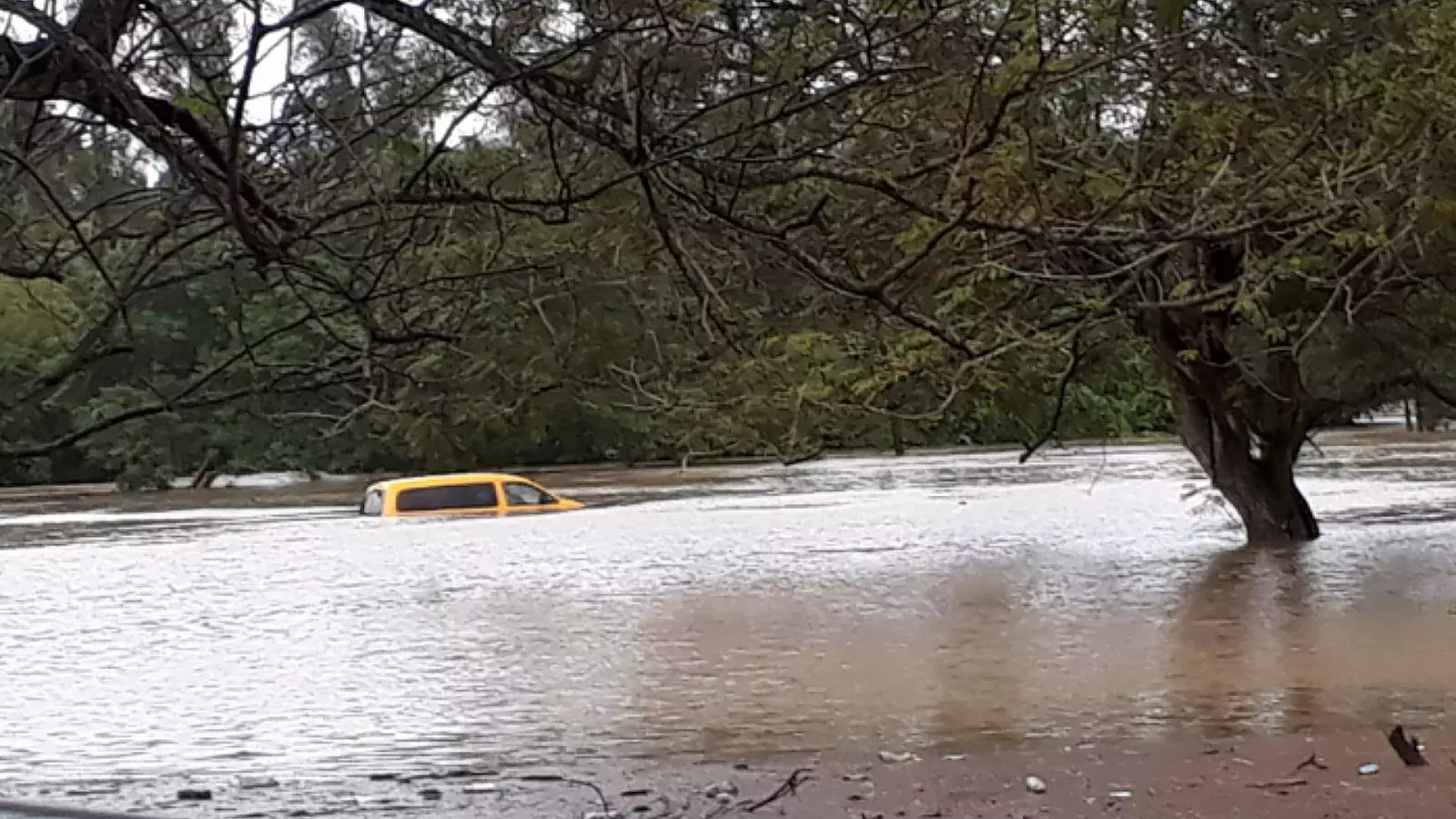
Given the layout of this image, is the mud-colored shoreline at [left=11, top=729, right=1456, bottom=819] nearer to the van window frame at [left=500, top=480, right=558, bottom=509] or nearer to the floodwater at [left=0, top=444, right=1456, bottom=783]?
the floodwater at [left=0, top=444, right=1456, bottom=783]

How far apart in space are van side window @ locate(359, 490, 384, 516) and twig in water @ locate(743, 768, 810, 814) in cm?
2096

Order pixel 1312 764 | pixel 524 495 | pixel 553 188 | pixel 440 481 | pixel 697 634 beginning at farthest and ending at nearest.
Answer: pixel 524 495 → pixel 440 481 → pixel 697 634 → pixel 1312 764 → pixel 553 188

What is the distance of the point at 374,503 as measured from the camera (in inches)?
1163

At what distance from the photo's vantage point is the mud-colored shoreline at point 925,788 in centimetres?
783

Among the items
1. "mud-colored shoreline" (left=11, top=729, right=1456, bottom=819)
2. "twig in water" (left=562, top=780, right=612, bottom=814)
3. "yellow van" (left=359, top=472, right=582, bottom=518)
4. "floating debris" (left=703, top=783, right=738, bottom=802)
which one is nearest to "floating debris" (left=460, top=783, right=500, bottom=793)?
"mud-colored shoreline" (left=11, top=729, right=1456, bottom=819)

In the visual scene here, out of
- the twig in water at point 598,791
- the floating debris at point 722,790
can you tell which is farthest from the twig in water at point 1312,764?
the twig in water at point 598,791

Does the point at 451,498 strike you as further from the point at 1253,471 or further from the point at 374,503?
the point at 1253,471

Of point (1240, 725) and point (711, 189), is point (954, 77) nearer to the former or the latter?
point (711, 189)

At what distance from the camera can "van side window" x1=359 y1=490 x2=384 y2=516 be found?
96.0ft

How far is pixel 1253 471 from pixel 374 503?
46.6 feet

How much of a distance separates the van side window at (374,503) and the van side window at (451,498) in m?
0.28

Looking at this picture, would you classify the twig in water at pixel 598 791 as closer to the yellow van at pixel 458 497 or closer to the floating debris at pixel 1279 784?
the floating debris at pixel 1279 784

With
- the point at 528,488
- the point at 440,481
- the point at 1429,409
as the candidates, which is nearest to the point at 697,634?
the point at 1429,409

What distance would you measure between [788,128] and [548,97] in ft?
5.33
